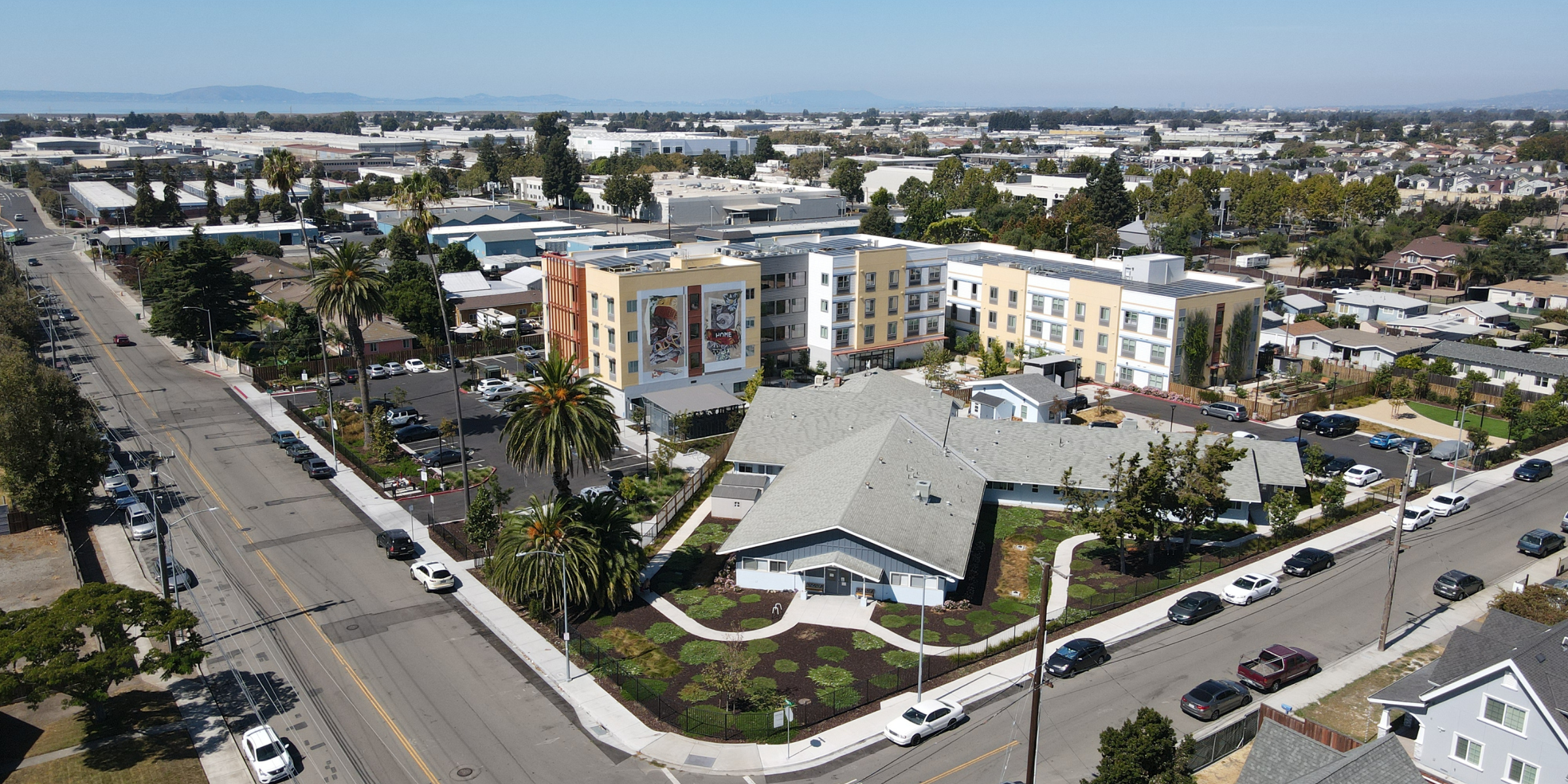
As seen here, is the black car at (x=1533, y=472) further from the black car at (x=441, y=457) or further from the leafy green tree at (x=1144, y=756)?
the black car at (x=441, y=457)

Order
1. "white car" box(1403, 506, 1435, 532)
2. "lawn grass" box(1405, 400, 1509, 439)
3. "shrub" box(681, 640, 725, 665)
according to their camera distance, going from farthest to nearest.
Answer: "lawn grass" box(1405, 400, 1509, 439), "white car" box(1403, 506, 1435, 532), "shrub" box(681, 640, 725, 665)

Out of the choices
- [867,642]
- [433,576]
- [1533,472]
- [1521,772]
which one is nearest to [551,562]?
[433,576]

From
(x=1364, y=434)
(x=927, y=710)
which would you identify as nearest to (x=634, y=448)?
(x=927, y=710)

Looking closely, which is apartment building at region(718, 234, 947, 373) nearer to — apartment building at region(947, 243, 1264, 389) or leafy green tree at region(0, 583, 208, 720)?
apartment building at region(947, 243, 1264, 389)

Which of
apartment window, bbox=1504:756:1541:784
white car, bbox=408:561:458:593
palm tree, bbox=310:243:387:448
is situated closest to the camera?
apartment window, bbox=1504:756:1541:784

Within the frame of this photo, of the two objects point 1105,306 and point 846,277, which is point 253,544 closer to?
point 846,277

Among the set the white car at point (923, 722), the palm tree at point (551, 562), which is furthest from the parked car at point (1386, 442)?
the palm tree at point (551, 562)

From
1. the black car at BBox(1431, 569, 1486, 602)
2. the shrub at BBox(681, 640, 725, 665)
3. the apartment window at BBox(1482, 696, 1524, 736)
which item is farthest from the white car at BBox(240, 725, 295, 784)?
the black car at BBox(1431, 569, 1486, 602)
